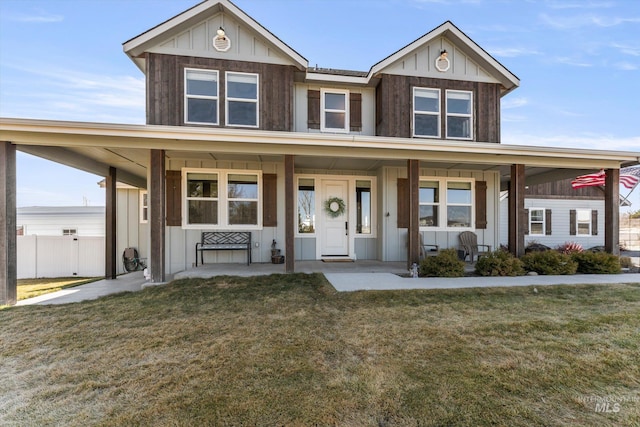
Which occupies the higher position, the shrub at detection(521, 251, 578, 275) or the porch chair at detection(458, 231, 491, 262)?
the porch chair at detection(458, 231, 491, 262)

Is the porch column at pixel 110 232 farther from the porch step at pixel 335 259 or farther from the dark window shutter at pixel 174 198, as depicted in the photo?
the porch step at pixel 335 259

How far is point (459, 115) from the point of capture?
325 inches

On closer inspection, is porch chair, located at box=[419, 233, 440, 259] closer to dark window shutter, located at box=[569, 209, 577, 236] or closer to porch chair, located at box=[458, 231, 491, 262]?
porch chair, located at box=[458, 231, 491, 262]

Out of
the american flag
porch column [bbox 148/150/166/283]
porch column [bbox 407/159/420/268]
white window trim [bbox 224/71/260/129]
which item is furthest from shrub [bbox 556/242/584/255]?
porch column [bbox 148/150/166/283]

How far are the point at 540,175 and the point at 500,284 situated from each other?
18.5 feet

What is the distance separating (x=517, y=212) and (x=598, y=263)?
2109 millimetres

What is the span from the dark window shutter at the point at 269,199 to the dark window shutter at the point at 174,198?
6.99ft

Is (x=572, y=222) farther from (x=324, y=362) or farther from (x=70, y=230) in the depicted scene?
(x=70, y=230)

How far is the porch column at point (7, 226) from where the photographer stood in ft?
15.6

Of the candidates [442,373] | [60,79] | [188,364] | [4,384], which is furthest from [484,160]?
[60,79]

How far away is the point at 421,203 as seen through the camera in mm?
8516

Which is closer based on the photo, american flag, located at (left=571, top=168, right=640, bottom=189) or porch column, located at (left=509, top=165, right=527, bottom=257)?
porch column, located at (left=509, top=165, right=527, bottom=257)

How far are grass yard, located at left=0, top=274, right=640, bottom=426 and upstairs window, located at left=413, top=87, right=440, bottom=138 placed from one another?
5023mm

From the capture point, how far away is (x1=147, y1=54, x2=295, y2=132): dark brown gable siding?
693cm
